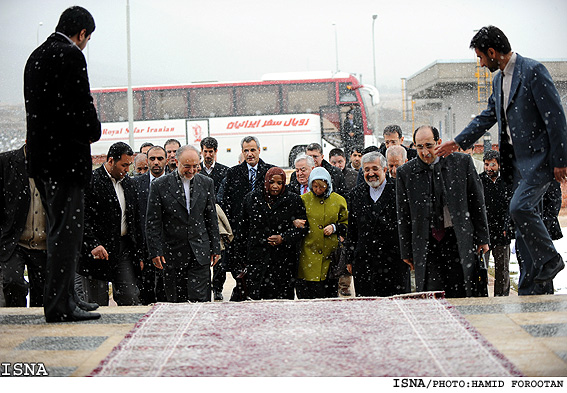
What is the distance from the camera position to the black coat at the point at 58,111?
3.51 metres

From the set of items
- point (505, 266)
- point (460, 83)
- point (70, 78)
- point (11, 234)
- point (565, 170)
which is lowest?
point (505, 266)

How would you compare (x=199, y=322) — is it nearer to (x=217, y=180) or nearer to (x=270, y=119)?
(x=217, y=180)

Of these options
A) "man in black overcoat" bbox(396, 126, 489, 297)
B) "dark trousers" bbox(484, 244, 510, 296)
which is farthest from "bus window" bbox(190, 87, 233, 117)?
"man in black overcoat" bbox(396, 126, 489, 297)

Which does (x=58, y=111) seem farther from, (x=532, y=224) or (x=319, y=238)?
(x=319, y=238)

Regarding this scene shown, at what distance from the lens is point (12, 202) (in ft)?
16.2

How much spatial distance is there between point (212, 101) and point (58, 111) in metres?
18.9

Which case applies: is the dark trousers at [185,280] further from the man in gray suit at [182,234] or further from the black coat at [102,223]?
the black coat at [102,223]

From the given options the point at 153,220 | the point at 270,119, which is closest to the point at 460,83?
the point at 270,119

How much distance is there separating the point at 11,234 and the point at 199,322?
2.10m

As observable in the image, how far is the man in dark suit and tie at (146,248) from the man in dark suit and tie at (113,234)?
7.4 inches

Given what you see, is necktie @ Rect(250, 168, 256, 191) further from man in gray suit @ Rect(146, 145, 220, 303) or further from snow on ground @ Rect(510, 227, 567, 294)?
snow on ground @ Rect(510, 227, 567, 294)

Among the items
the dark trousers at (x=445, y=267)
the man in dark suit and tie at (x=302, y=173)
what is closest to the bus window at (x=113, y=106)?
the man in dark suit and tie at (x=302, y=173)
